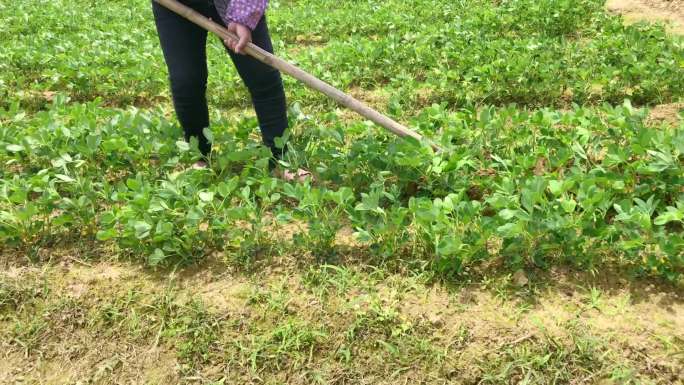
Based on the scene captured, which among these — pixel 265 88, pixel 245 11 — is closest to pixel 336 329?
pixel 265 88

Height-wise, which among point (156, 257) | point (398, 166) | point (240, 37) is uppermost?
point (240, 37)

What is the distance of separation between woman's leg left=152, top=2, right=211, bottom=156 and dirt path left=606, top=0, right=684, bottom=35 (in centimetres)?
533

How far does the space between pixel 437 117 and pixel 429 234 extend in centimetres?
113

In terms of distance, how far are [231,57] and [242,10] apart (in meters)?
0.35

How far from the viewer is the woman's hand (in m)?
2.38

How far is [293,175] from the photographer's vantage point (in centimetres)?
278

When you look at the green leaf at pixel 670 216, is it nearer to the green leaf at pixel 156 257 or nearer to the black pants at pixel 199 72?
the black pants at pixel 199 72

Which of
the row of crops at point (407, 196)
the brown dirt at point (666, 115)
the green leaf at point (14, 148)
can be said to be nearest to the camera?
the row of crops at point (407, 196)

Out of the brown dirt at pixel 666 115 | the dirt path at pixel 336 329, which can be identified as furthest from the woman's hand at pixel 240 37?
the brown dirt at pixel 666 115

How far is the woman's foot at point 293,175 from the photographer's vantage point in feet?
8.67

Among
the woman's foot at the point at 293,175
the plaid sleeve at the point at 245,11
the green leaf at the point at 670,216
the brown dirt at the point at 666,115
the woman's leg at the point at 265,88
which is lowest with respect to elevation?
the brown dirt at the point at 666,115

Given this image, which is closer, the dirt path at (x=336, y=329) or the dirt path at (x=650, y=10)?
the dirt path at (x=336, y=329)

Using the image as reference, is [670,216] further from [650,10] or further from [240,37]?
[650,10]

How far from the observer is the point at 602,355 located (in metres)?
1.73
